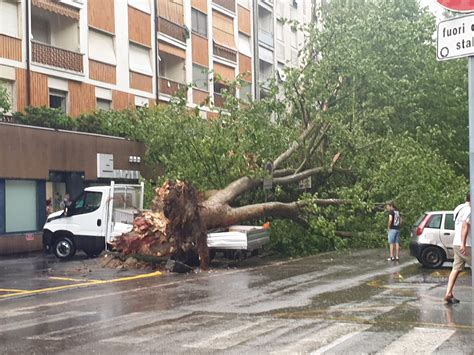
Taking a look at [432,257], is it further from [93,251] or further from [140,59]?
[140,59]

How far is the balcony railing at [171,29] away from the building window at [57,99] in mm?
8369

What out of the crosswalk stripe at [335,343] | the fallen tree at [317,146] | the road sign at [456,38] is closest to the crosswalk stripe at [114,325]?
the crosswalk stripe at [335,343]

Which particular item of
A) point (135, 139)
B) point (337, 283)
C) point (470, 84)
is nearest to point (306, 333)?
point (470, 84)

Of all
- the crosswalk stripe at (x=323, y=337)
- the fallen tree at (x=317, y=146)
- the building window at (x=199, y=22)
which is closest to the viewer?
the crosswalk stripe at (x=323, y=337)

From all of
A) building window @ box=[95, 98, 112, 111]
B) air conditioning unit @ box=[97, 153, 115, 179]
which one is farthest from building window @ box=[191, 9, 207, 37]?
air conditioning unit @ box=[97, 153, 115, 179]

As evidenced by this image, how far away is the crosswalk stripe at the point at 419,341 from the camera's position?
289 inches

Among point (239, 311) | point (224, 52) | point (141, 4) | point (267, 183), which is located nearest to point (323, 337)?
point (239, 311)

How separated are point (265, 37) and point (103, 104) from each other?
21.6 meters

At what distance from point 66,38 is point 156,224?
1425cm

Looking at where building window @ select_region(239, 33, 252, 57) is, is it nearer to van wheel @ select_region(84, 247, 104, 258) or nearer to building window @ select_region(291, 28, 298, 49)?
building window @ select_region(291, 28, 298, 49)

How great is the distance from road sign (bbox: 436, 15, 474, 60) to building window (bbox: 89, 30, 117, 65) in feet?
81.4

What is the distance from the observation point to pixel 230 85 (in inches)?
938

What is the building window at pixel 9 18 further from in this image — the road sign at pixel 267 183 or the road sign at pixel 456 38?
the road sign at pixel 456 38

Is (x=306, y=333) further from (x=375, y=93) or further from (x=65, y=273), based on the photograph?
(x=375, y=93)
